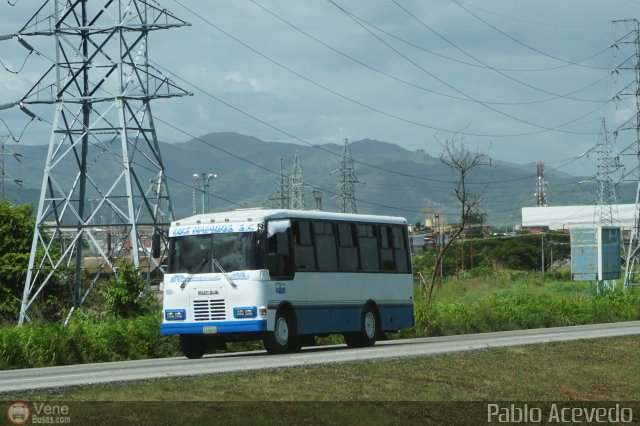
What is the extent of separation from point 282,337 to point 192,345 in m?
1.93

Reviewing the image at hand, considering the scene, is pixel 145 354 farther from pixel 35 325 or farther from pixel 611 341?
pixel 611 341

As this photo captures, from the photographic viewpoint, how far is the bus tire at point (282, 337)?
1035 inches

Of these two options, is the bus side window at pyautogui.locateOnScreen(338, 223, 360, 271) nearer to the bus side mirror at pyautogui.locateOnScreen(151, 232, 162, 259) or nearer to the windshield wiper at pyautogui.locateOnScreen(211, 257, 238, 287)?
the windshield wiper at pyautogui.locateOnScreen(211, 257, 238, 287)

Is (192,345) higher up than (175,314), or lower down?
lower down

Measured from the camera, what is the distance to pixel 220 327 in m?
26.2

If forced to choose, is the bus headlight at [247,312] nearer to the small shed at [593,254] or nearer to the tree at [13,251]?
the tree at [13,251]

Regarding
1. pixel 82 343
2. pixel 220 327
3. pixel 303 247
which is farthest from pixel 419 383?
pixel 82 343

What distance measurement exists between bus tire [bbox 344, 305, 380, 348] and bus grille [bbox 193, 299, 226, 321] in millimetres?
4379

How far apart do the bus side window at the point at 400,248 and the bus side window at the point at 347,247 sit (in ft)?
7.32

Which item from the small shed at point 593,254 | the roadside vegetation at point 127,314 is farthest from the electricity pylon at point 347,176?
the small shed at point 593,254

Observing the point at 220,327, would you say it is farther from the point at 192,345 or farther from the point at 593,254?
the point at 593,254

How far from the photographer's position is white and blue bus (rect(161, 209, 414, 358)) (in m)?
26.2

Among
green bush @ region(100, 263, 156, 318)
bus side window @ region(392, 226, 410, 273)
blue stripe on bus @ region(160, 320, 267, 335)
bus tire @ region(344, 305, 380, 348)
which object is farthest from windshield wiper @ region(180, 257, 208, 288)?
Answer: green bush @ region(100, 263, 156, 318)

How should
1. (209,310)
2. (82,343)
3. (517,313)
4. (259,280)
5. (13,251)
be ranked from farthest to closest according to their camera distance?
(13,251)
(517,313)
(82,343)
(209,310)
(259,280)
